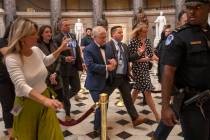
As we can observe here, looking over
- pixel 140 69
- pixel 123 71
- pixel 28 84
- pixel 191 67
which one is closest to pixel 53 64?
pixel 123 71

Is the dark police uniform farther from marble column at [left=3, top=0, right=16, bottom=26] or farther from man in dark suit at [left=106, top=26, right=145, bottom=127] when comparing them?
marble column at [left=3, top=0, right=16, bottom=26]

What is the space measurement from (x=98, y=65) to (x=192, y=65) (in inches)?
78.1

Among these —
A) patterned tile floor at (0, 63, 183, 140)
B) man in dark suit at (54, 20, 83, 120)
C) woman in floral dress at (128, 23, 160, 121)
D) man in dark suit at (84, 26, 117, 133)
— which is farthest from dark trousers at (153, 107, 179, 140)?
man in dark suit at (54, 20, 83, 120)

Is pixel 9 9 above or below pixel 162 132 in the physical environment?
above

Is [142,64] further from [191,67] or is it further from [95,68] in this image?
[191,67]

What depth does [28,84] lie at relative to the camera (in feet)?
8.86

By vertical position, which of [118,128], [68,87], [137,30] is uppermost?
[137,30]

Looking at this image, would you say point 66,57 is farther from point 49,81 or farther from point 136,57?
point 136,57

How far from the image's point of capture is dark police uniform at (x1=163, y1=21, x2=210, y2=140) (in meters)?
2.27

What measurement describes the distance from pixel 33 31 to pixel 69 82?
2.71 meters

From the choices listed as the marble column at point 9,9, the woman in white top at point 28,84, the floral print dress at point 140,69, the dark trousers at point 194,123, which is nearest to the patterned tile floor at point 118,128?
the floral print dress at point 140,69

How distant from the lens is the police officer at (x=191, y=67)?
7.43ft

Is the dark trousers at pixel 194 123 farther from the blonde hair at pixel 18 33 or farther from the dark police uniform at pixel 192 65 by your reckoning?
the blonde hair at pixel 18 33

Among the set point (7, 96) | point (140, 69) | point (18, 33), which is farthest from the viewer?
point (140, 69)
